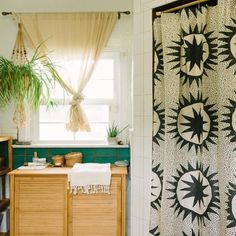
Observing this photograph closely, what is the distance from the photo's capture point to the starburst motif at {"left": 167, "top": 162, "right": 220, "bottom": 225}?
1458 mm

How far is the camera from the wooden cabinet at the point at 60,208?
2148 mm

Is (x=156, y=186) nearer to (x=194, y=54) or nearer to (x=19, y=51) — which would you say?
(x=194, y=54)

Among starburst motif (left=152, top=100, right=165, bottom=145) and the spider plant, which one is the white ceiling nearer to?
the spider plant

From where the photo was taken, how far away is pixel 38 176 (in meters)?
2.17

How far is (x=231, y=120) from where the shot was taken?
136 centimetres

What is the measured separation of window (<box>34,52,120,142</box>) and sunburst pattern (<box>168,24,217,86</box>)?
1171 millimetres

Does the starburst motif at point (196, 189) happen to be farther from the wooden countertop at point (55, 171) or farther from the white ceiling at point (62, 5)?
the white ceiling at point (62, 5)

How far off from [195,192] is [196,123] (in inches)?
15.5

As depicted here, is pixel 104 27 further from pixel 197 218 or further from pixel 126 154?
pixel 197 218

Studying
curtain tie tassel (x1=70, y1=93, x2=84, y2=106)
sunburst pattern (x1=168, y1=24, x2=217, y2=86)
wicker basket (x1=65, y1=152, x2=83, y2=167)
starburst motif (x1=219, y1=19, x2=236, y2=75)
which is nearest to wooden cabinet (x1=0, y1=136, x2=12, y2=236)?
wicker basket (x1=65, y1=152, x2=83, y2=167)

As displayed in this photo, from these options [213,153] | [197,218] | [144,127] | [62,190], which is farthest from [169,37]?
[62,190]

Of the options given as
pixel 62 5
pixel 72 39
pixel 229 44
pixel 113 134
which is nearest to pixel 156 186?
pixel 229 44

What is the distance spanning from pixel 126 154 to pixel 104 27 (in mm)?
1258

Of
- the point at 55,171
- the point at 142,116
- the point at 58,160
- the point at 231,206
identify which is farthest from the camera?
the point at 58,160
